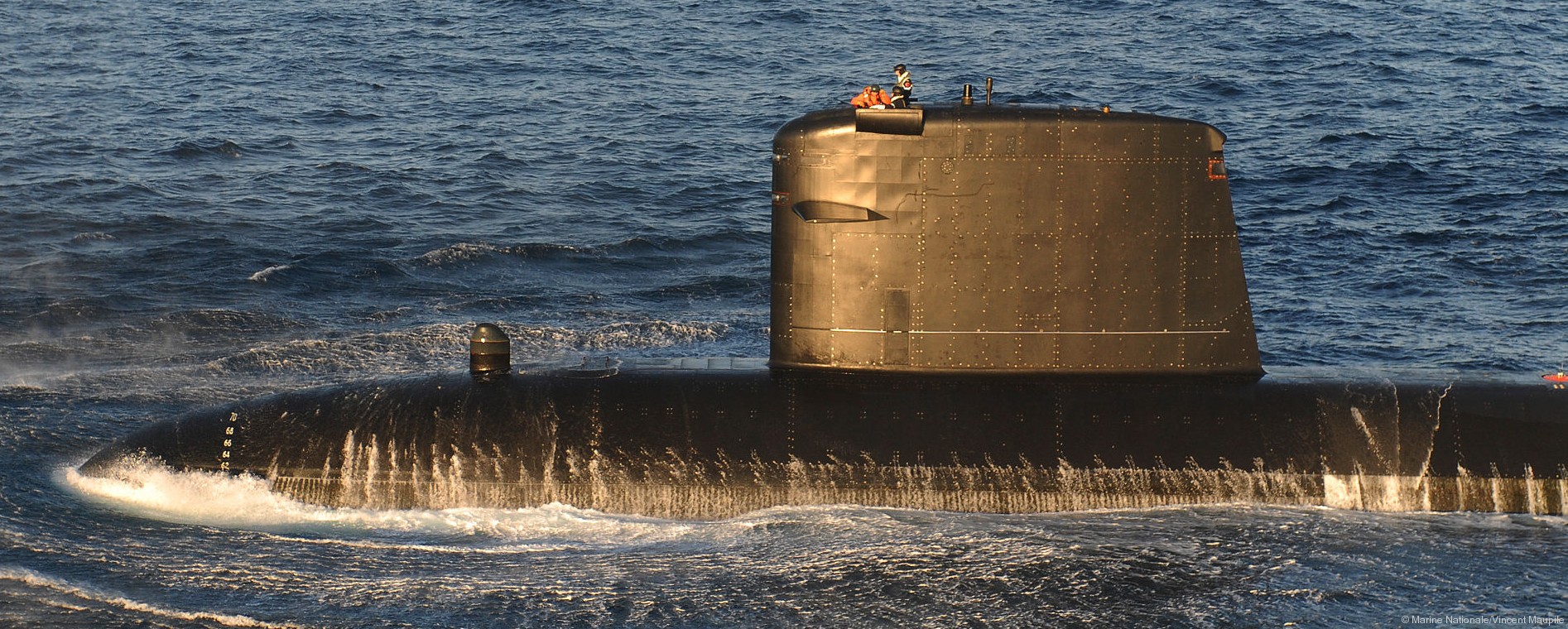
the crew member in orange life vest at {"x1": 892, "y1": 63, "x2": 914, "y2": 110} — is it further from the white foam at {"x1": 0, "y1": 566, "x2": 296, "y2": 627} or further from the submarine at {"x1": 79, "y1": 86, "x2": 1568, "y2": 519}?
the white foam at {"x1": 0, "y1": 566, "x2": 296, "y2": 627}

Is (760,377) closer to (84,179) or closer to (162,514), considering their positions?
(162,514)

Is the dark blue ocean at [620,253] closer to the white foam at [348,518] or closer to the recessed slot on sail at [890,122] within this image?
the white foam at [348,518]

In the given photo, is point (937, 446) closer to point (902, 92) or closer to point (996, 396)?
point (996, 396)

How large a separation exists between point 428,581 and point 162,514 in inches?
152

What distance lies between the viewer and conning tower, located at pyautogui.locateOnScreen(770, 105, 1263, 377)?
617 inches

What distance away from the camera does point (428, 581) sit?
1398cm

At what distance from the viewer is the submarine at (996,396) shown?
15.6 meters

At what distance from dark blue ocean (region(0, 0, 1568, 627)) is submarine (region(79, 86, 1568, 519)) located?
400mm

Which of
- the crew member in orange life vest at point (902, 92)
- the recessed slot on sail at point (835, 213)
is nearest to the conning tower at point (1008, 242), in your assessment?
the recessed slot on sail at point (835, 213)

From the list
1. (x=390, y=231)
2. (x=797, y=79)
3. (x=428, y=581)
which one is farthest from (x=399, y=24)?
(x=428, y=581)

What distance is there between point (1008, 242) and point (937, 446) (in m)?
2.24

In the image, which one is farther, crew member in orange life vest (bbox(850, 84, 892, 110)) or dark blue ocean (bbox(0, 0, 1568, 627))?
crew member in orange life vest (bbox(850, 84, 892, 110))

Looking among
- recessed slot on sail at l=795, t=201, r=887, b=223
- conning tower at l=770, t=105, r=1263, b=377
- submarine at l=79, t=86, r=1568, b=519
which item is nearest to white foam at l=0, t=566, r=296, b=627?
submarine at l=79, t=86, r=1568, b=519

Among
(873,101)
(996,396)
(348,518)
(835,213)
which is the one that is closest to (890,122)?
(873,101)
